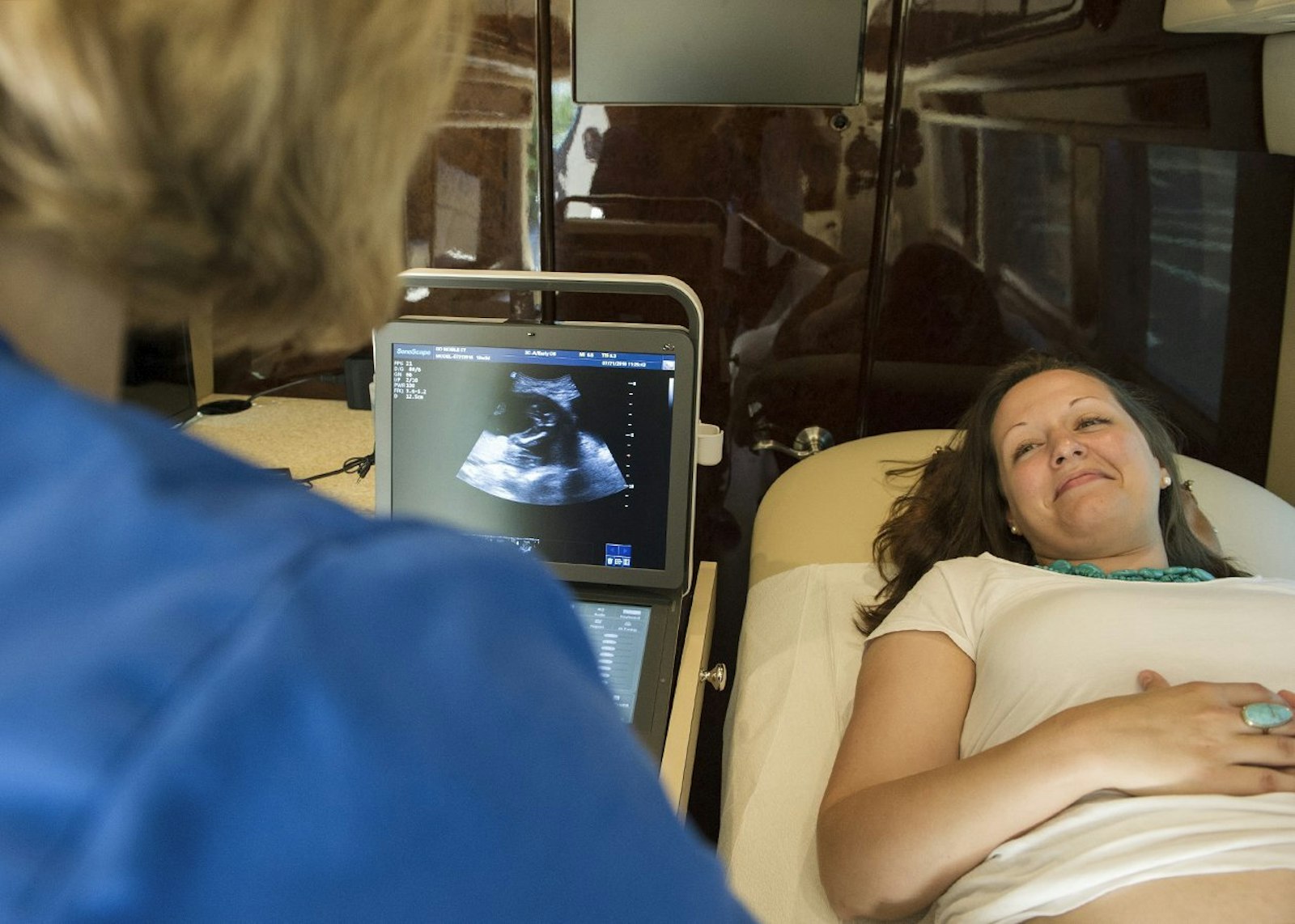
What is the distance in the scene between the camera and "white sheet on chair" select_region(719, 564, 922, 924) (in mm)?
1316

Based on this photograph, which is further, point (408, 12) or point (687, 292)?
point (687, 292)

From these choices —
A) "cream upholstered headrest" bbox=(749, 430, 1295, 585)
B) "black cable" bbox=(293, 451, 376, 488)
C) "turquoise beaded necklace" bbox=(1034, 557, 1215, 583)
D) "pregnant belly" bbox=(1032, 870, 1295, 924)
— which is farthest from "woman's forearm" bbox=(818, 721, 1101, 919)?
"black cable" bbox=(293, 451, 376, 488)

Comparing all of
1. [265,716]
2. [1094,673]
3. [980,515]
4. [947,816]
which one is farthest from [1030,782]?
[265,716]

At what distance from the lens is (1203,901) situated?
1.07 meters

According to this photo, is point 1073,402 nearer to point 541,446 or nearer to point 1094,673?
point 1094,673

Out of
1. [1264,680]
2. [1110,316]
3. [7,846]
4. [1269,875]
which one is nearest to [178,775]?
[7,846]

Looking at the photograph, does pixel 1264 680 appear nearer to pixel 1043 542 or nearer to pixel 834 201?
pixel 1043 542

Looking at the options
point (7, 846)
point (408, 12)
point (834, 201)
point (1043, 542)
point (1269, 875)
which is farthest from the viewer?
point (834, 201)

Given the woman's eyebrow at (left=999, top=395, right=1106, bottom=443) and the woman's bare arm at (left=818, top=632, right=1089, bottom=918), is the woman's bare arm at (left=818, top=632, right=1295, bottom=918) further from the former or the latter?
the woman's eyebrow at (left=999, top=395, right=1106, bottom=443)

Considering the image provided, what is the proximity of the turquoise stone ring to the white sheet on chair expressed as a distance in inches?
20.1

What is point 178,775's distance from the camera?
357 mm

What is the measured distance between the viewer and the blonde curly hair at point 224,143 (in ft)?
1.35

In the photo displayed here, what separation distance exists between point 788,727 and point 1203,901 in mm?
579

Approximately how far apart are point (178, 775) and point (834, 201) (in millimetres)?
1927
